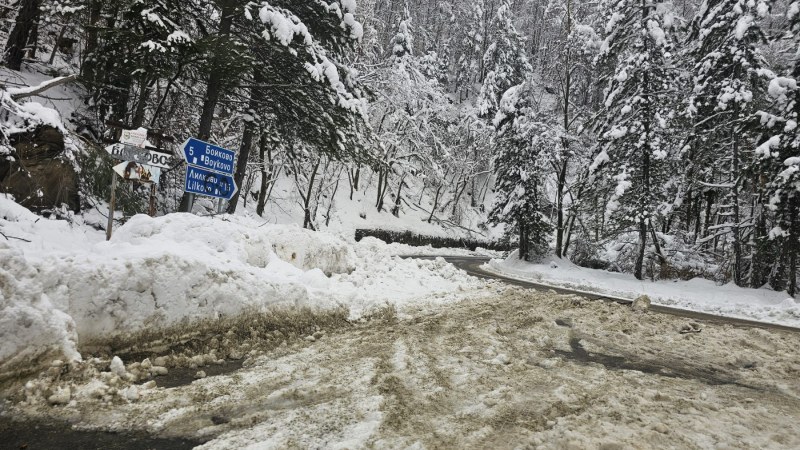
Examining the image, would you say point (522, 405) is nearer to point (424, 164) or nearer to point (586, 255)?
point (586, 255)

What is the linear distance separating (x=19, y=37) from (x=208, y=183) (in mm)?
6988

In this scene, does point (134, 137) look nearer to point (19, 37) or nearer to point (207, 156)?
point (207, 156)

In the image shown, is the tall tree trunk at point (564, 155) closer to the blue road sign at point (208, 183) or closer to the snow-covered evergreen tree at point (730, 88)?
the snow-covered evergreen tree at point (730, 88)

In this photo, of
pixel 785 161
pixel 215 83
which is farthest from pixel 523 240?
pixel 215 83

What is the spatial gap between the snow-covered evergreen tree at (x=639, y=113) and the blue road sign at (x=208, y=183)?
15.0 metres

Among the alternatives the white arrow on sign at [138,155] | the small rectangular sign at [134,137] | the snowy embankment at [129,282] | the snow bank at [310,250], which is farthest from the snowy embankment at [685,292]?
the small rectangular sign at [134,137]

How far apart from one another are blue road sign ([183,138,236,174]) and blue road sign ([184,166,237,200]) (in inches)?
2.9

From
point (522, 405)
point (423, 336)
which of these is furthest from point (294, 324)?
point (522, 405)

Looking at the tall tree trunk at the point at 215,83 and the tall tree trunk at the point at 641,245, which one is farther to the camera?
the tall tree trunk at the point at 641,245

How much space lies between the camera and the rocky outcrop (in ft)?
25.3

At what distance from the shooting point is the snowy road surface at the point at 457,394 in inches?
127

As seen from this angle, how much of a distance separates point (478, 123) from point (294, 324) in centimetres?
3887

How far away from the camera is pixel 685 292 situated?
50.5ft

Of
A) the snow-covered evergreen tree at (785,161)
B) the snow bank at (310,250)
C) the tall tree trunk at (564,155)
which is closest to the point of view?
the snow bank at (310,250)
